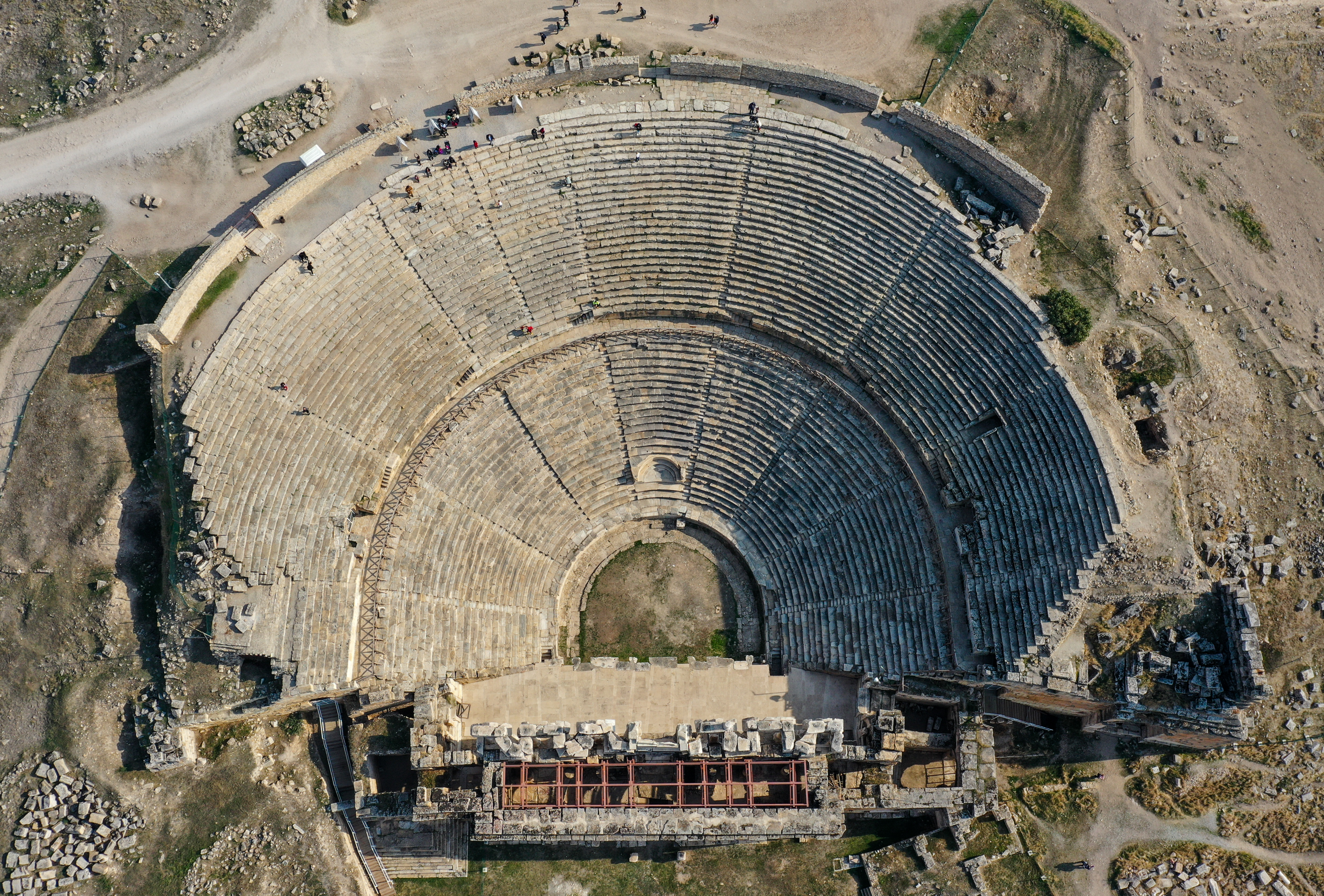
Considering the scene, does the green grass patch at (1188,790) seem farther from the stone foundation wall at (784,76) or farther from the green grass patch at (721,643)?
the stone foundation wall at (784,76)

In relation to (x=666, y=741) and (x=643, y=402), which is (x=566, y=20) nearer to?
(x=643, y=402)

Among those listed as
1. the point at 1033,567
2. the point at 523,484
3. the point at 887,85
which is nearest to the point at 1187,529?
the point at 1033,567

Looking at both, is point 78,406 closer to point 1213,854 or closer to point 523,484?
point 523,484

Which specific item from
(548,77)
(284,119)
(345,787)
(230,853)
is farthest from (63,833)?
(548,77)

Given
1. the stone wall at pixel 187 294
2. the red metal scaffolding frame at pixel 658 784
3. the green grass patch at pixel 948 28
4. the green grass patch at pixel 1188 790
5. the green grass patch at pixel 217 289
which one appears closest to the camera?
the red metal scaffolding frame at pixel 658 784

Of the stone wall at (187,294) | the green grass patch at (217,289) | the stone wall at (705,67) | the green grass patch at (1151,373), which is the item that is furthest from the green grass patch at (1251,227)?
the green grass patch at (217,289)

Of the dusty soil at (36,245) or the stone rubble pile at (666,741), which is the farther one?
the dusty soil at (36,245)

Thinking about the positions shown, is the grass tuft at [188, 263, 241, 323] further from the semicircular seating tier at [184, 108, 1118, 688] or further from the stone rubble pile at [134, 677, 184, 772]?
the stone rubble pile at [134, 677, 184, 772]
